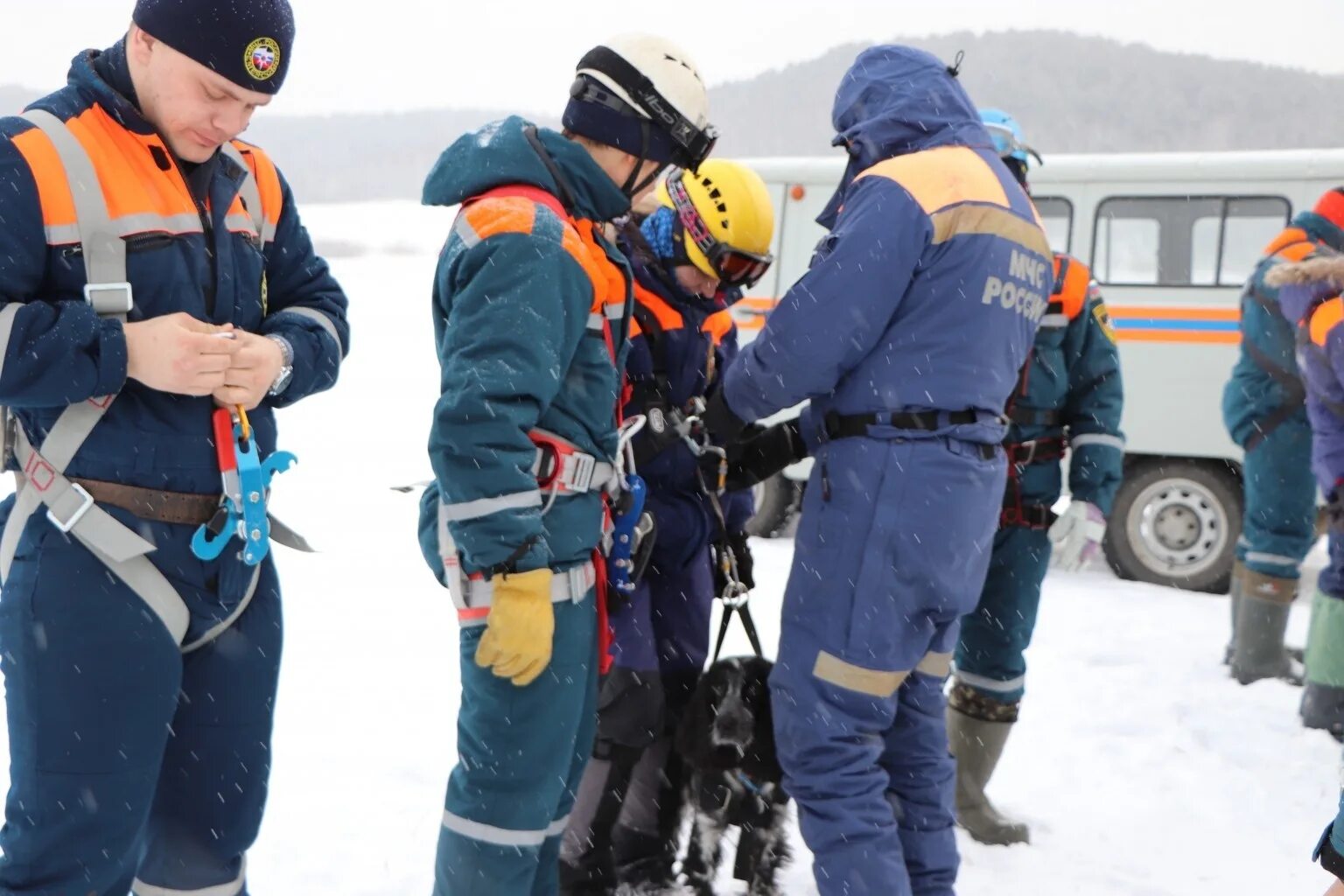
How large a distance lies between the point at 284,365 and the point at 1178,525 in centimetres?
726

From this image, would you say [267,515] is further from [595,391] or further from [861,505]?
[861,505]

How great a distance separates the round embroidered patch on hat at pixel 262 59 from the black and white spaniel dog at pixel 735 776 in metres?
1.75

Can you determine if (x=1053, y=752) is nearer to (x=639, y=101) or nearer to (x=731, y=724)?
(x=731, y=724)

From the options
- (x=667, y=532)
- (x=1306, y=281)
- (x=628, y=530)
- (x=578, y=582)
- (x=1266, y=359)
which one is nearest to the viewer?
(x=578, y=582)

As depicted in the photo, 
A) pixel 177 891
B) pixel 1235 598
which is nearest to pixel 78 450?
pixel 177 891

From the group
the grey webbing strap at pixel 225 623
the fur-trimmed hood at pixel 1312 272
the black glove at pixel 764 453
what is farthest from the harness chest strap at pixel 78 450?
the fur-trimmed hood at pixel 1312 272

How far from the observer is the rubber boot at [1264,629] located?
5.39 meters

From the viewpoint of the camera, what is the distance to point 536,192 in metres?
2.35

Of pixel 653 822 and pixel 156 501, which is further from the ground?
pixel 156 501

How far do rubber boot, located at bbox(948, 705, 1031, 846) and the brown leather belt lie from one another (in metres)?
2.59

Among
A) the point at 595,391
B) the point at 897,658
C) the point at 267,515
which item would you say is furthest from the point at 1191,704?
the point at 267,515

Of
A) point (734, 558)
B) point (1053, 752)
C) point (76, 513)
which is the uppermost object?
point (76, 513)

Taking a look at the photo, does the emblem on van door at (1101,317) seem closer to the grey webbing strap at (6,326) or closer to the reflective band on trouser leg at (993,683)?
the reflective band on trouser leg at (993,683)

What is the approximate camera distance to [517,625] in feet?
7.09
